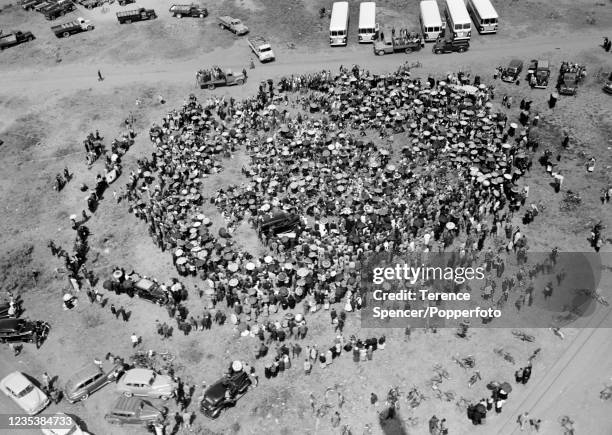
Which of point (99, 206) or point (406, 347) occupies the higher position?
point (99, 206)

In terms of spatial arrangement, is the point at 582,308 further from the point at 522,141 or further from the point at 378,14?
the point at 378,14

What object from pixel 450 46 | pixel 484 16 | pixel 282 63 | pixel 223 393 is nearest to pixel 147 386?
pixel 223 393

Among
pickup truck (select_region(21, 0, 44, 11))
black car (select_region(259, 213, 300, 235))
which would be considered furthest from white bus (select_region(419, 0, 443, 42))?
pickup truck (select_region(21, 0, 44, 11))

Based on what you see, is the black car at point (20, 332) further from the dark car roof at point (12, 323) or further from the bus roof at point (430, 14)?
the bus roof at point (430, 14)

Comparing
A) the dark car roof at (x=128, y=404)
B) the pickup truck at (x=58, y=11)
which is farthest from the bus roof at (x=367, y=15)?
the dark car roof at (x=128, y=404)

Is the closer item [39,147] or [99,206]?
[99,206]

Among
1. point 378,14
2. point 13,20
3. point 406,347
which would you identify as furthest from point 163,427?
point 13,20

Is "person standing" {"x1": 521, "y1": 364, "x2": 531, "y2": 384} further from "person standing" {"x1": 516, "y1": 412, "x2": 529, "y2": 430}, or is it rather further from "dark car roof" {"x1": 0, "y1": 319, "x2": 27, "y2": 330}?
"dark car roof" {"x1": 0, "y1": 319, "x2": 27, "y2": 330}
